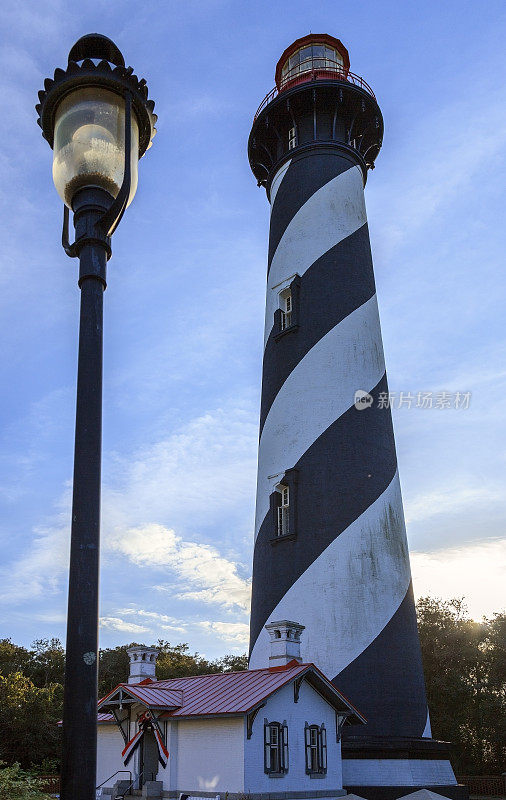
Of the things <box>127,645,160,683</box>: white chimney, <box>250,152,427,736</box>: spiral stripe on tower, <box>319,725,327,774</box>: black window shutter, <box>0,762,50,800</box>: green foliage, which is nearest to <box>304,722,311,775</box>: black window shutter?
<box>319,725,327,774</box>: black window shutter

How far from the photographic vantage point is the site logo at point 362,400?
57.6 ft

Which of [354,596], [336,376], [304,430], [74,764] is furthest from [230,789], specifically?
[74,764]

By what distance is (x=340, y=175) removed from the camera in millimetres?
19891

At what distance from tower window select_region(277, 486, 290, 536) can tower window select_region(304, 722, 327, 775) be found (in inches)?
159

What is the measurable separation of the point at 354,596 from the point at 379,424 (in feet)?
13.5

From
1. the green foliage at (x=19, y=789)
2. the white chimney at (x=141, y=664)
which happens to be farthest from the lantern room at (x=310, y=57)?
the green foliage at (x=19, y=789)

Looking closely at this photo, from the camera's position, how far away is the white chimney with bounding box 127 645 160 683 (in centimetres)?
1828

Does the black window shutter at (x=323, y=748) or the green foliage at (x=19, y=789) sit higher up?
the green foliage at (x=19, y=789)

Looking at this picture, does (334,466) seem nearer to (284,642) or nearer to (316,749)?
(284,642)

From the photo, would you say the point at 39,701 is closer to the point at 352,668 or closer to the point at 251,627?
the point at 251,627

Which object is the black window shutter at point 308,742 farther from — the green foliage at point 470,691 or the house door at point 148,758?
the green foliage at point 470,691

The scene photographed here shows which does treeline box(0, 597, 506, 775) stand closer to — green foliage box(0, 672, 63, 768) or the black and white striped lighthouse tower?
green foliage box(0, 672, 63, 768)

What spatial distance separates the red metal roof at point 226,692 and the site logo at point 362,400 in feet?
19.5

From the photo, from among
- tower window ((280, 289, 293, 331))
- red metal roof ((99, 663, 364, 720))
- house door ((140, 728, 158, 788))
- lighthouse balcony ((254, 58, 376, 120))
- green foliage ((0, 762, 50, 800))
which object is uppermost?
lighthouse balcony ((254, 58, 376, 120))
